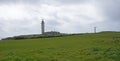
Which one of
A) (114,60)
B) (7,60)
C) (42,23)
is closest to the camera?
(114,60)

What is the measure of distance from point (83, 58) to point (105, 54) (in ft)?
8.34

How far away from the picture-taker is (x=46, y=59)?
3369cm

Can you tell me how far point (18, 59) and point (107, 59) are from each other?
8.84m

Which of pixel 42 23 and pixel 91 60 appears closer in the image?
pixel 91 60

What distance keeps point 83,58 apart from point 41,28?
77.4 meters

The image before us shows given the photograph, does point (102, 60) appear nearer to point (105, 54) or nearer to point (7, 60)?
point (105, 54)

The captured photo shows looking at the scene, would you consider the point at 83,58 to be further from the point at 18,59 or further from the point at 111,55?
the point at 18,59

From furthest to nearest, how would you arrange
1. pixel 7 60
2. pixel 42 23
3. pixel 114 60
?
pixel 42 23 < pixel 7 60 < pixel 114 60

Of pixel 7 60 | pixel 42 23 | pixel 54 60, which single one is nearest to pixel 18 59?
pixel 7 60

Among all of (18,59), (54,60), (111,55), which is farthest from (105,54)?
(18,59)

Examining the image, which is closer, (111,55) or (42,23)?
(111,55)

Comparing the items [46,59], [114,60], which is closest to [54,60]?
[46,59]

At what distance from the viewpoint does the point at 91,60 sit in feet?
109

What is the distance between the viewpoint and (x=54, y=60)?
33.0m
